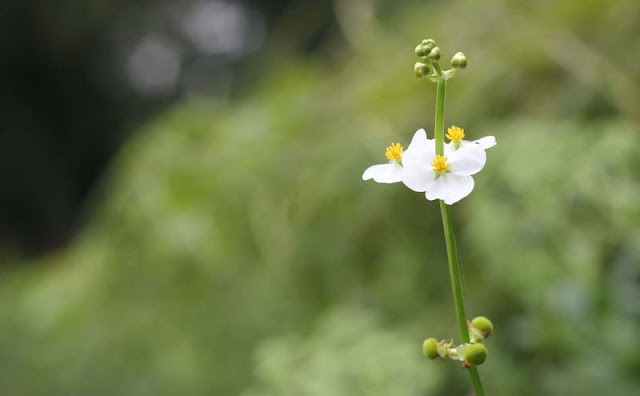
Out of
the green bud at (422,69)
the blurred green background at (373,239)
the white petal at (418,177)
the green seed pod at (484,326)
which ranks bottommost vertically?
the green seed pod at (484,326)

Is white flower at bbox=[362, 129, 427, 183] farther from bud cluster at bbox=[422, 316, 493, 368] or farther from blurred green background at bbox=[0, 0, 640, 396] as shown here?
blurred green background at bbox=[0, 0, 640, 396]

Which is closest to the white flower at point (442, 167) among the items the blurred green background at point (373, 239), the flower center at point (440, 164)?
the flower center at point (440, 164)

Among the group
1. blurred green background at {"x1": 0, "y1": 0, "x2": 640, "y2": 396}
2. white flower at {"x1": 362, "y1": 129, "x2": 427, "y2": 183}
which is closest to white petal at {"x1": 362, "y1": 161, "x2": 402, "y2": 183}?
white flower at {"x1": 362, "y1": 129, "x2": 427, "y2": 183}

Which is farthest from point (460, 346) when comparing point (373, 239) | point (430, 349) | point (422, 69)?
point (373, 239)

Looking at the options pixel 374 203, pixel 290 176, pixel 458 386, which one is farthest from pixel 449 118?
pixel 458 386

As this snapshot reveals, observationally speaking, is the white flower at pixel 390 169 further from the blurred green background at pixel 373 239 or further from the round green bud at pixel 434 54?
the blurred green background at pixel 373 239

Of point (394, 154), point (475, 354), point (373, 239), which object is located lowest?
point (475, 354)

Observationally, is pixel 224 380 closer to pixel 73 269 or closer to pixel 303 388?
pixel 303 388

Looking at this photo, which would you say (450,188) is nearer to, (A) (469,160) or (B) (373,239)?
(A) (469,160)
